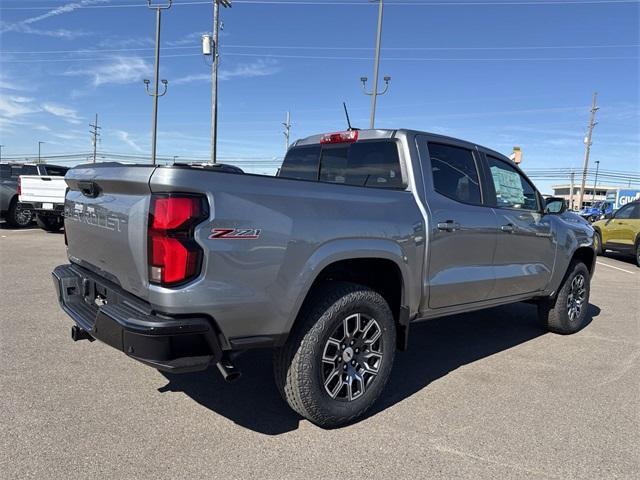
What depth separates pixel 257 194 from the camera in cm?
271

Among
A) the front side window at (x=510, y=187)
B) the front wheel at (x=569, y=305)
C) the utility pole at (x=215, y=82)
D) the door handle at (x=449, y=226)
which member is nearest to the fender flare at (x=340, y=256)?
the door handle at (x=449, y=226)

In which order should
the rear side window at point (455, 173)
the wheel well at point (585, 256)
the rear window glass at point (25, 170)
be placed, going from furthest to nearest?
the rear window glass at point (25, 170) → the wheel well at point (585, 256) → the rear side window at point (455, 173)

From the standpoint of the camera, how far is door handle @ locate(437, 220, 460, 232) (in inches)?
150

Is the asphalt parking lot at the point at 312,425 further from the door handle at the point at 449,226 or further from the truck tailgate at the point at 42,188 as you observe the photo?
the truck tailgate at the point at 42,188

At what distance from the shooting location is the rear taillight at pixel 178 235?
252 cm

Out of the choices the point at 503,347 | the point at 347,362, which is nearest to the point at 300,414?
the point at 347,362

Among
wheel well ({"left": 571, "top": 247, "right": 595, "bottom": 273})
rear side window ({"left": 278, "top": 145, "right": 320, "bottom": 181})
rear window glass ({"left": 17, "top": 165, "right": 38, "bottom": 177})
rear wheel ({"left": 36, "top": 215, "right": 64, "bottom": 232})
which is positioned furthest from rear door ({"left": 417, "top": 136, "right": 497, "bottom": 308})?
rear window glass ({"left": 17, "top": 165, "right": 38, "bottom": 177})

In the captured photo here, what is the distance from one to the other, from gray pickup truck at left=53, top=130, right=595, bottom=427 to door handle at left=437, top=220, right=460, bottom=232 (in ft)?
0.05

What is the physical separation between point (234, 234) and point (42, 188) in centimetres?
1229

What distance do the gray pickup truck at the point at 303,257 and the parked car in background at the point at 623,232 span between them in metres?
10.8

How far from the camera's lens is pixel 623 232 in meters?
14.0

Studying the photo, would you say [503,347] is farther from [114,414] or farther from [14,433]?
[14,433]

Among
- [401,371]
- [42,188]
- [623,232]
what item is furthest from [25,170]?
[623,232]

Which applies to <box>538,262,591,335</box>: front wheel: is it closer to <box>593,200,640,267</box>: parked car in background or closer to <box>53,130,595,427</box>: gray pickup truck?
<box>53,130,595,427</box>: gray pickup truck
